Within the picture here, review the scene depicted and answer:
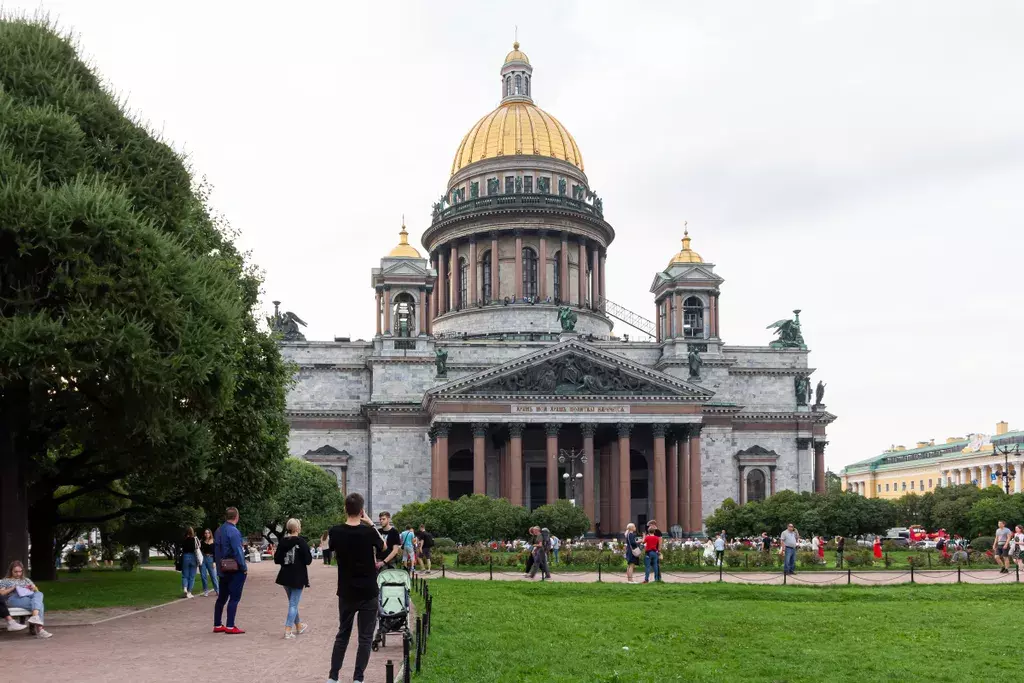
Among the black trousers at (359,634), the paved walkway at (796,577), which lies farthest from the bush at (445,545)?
the black trousers at (359,634)

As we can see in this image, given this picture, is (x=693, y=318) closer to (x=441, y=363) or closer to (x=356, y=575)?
(x=441, y=363)

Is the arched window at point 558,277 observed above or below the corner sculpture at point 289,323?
above

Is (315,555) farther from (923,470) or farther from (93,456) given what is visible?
(923,470)

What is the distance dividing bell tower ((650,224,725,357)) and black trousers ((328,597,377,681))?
6685cm

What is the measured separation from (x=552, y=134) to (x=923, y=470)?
8614 centimetres

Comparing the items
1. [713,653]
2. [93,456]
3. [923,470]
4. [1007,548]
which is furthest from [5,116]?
[923,470]

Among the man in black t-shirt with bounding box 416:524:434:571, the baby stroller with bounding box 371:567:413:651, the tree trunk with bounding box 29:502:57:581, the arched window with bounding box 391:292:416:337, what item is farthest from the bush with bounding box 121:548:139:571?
the arched window with bounding box 391:292:416:337

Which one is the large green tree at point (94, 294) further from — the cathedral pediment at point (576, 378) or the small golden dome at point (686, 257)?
the small golden dome at point (686, 257)

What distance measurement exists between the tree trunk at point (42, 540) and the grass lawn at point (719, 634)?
1227 centimetres

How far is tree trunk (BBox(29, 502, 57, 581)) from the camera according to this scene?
32406 mm

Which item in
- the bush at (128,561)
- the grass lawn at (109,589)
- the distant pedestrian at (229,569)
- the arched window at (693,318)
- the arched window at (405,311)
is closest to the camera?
the distant pedestrian at (229,569)

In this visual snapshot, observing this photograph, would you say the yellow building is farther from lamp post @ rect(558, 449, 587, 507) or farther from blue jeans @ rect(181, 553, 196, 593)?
blue jeans @ rect(181, 553, 196, 593)

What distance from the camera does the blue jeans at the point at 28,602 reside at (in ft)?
65.1

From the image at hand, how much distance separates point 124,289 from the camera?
73.5 ft
